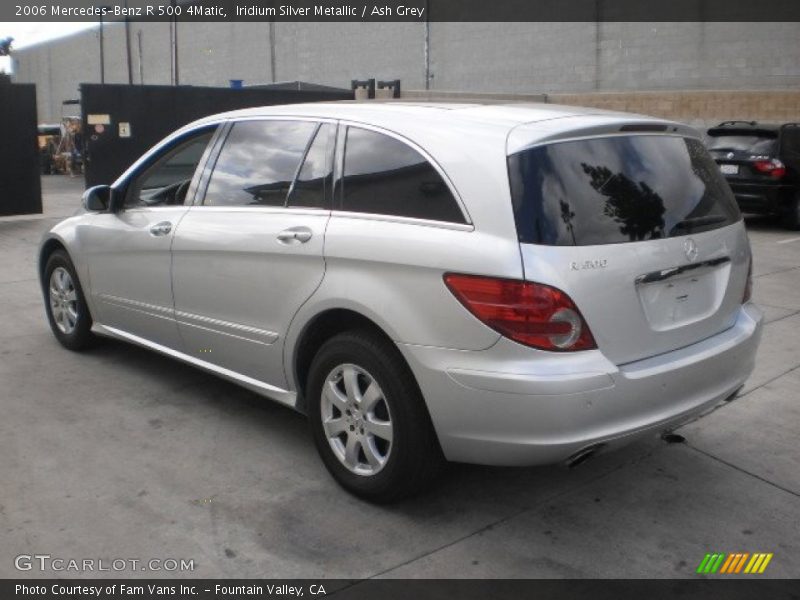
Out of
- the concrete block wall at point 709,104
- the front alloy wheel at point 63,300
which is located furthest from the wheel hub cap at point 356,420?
the concrete block wall at point 709,104

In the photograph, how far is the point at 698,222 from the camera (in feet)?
12.0

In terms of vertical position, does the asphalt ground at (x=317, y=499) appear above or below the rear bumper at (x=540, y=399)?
below

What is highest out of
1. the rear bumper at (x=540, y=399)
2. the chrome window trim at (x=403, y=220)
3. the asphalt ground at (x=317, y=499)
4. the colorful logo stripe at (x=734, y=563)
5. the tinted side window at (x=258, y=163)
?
the tinted side window at (x=258, y=163)

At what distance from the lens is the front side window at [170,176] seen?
4.89 m

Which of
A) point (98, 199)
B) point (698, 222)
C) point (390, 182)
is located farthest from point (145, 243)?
point (698, 222)

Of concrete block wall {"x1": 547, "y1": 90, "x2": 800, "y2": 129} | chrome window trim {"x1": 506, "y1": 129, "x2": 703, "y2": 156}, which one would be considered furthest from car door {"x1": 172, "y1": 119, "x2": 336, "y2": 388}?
concrete block wall {"x1": 547, "y1": 90, "x2": 800, "y2": 129}

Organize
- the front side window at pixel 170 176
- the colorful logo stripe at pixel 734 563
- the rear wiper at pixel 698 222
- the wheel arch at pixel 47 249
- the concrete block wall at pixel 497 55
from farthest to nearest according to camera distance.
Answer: the concrete block wall at pixel 497 55
the wheel arch at pixel 47 249
the front side window at pixel 170 176
the rear wiper at pixel 698 222
the colorful logo stripe at pixel 734 563

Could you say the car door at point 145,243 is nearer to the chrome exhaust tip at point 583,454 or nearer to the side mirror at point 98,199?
the side mirror at point 98,199

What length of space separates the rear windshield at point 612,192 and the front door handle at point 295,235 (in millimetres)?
1028

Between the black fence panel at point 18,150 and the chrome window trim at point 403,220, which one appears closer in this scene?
the chrome window trim at point 403,220

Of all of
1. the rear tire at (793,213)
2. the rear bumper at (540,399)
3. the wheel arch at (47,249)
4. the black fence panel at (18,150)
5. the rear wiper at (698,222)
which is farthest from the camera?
the black fence panel at (18,150)

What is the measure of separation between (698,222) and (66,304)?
421 centimetres

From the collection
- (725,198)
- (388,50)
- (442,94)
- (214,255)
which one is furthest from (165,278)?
(388,50)

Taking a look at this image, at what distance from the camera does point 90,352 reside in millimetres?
5949
